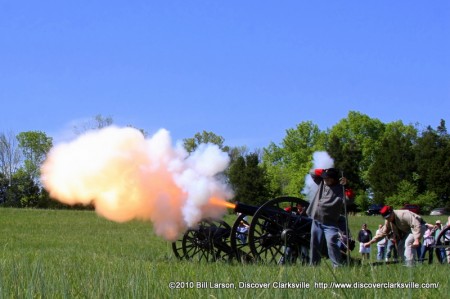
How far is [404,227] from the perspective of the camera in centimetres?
1238

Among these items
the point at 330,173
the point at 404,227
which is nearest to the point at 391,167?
the point at 404,227

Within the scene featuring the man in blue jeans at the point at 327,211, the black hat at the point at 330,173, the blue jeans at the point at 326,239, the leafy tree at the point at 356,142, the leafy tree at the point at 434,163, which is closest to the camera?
the blue jeans at the point at 326,239

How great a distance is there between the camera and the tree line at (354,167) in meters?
64.5

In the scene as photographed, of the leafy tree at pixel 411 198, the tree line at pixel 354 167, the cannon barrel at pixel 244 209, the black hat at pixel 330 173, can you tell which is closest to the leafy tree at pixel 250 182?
the tree line at pixel 354 167

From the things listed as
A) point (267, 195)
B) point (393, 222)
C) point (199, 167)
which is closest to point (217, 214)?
point (199, 167)

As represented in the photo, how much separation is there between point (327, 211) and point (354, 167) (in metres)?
62.0

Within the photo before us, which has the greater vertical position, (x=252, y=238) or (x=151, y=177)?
(x=151, y=177)

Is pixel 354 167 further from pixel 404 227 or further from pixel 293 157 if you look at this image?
pixel 404 227

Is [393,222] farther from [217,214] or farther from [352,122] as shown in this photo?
[352,122]

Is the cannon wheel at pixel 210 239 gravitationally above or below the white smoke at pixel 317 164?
below

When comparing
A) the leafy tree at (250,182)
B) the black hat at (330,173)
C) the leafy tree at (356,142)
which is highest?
the leafy tree at (356,142)

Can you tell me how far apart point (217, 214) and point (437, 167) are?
2251 inches

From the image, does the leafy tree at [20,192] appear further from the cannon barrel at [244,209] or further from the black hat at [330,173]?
the black hat at [330,173]

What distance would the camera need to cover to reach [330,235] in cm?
1152
